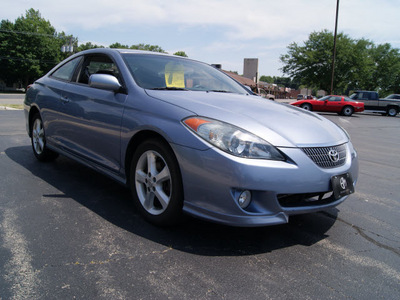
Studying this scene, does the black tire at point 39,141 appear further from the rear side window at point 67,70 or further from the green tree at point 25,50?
the green tree at point 25,50

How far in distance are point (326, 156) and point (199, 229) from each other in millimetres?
1174

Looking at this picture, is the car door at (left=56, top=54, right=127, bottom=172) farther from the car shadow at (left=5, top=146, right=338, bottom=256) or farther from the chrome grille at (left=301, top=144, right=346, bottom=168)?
the chrome grille at (left=301, top=144, right=346, bottom=168)

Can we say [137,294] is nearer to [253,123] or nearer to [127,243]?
[127,243]

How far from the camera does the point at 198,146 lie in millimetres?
2443

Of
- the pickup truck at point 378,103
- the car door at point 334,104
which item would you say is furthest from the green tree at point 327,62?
the car door at point 334,104

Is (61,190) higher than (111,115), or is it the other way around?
(111,115)

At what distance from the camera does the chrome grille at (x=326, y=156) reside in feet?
8.41

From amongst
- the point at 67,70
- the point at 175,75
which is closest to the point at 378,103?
the point at 175,75

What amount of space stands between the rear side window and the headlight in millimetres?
2467

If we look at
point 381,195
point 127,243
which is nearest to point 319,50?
point 381,195

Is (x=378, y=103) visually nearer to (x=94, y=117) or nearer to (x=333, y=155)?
(x=333, y=155)

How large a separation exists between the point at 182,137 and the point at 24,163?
11.1 ft

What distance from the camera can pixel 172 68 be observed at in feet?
12.3

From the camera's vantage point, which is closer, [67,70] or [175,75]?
[175,75]
